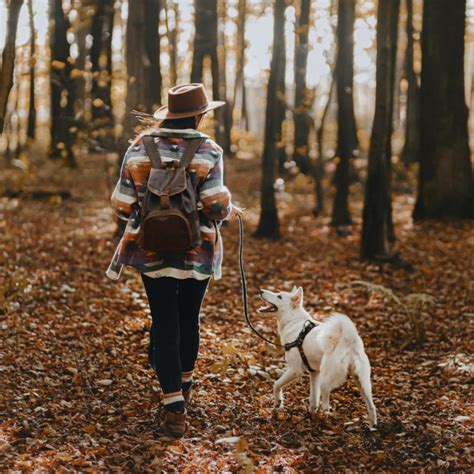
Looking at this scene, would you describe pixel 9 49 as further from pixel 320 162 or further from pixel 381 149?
pixel 320 162

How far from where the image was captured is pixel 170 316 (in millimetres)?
4746

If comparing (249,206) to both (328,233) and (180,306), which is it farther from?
(180,306)

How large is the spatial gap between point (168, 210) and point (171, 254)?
0.35 meters

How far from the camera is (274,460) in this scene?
4691mm

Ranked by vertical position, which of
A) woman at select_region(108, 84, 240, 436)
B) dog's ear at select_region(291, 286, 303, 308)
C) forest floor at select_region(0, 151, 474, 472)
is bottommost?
forest floor at select_region(0, 151, 474, 472)

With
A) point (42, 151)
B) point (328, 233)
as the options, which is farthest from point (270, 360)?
point (42, 151)

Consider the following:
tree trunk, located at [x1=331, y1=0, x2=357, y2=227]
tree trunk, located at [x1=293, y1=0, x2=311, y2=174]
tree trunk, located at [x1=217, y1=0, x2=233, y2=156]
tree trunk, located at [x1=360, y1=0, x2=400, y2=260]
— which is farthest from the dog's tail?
tree trunk, located at [x1=217, y1=0, x2=233, y2=156]

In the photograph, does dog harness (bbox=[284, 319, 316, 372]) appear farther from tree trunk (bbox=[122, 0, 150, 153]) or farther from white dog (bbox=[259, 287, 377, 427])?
tree trunk (bbox=[122, 0, 150, 153])

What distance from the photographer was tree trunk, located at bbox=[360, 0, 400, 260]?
10.4 meters

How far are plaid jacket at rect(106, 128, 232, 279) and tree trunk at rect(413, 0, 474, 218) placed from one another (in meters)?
10.2

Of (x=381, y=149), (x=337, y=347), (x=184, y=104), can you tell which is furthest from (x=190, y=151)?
(x=381, y=149)

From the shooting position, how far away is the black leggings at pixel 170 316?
4.71 meters

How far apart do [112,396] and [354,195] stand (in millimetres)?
15079

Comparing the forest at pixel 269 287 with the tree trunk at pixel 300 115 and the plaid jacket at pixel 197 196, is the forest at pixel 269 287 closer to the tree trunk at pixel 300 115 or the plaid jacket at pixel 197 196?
the plaid jacket at pixel 197 196
